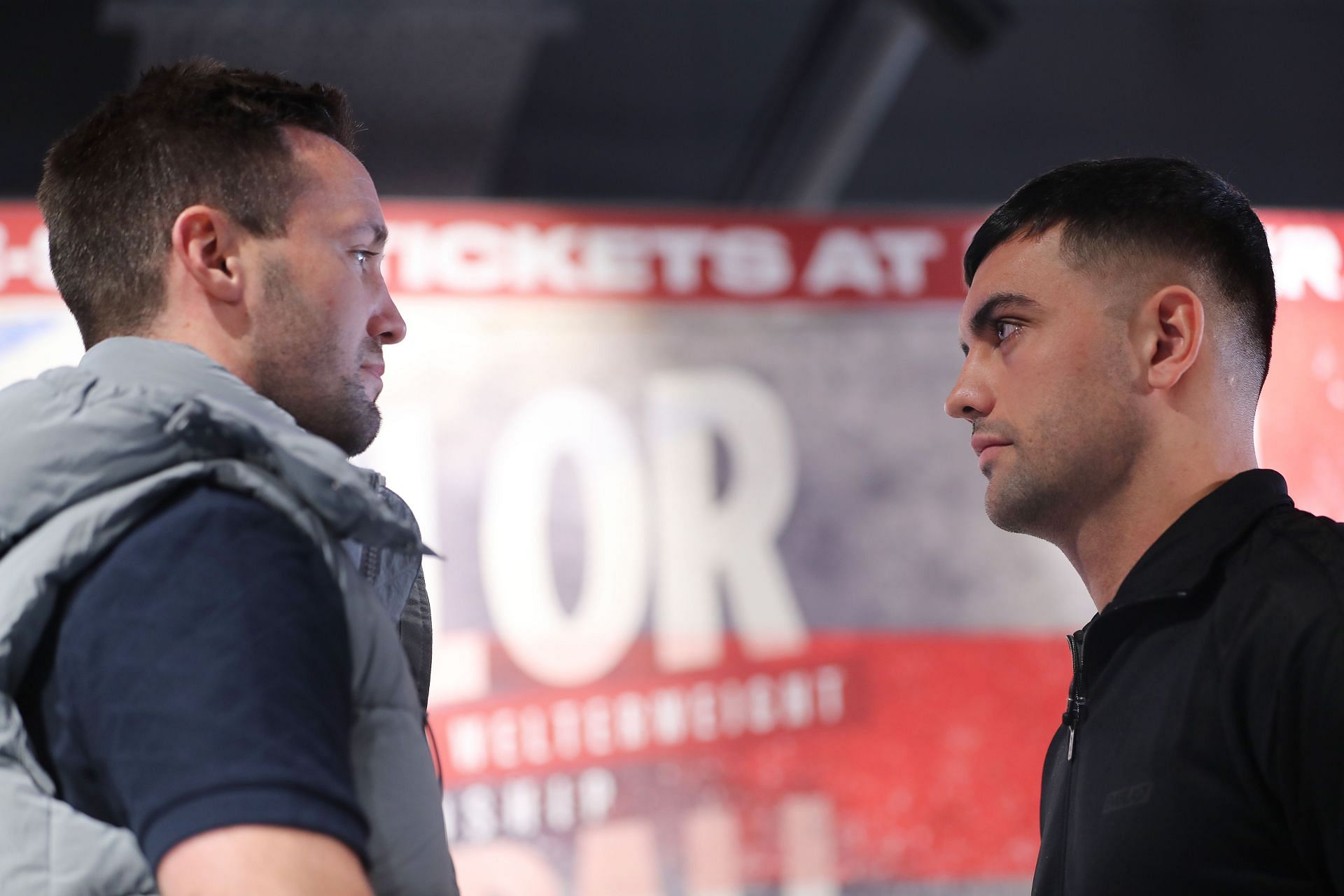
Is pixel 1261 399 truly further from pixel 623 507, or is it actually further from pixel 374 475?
pixel 374 475

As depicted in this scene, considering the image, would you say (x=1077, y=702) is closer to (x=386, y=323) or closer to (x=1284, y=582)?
(x=1284, y=582)

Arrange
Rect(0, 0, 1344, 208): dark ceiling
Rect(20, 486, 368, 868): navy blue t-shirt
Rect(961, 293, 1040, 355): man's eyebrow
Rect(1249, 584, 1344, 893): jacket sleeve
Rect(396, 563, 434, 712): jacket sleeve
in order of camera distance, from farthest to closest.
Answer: Rect(0, 0, 1344, 208): dark ceiling, Rect(961, 293, 1040, 355): man's eyebrow, Rect(396, 563, 434, 712): jacket sleeve, Rect(1249, 584, 1344, 893): jacket sleeve, Rect(20, 486, 368, 868): navy blue t-shirt

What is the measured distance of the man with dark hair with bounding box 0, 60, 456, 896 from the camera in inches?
31.6

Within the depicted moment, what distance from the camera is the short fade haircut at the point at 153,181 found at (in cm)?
108

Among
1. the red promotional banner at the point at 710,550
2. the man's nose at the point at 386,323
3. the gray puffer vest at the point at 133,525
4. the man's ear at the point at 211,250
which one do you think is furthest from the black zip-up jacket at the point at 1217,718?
the red promotional banner at the point at 710,550

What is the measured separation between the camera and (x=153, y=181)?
1.09 meters

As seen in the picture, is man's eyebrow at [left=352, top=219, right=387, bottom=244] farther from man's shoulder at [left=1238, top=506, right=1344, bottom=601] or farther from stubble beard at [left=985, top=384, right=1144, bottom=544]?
man's shoulder at [left=1238, top=506, right=1344, bottom=601]

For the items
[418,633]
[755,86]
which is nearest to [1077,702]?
[418,633]

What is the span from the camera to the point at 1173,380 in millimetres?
1297

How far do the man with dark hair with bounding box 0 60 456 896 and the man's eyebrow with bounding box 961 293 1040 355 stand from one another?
62cm

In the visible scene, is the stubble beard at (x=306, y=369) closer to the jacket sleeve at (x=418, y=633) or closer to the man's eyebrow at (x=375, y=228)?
the man's eyebrow at (x=375, y=228)

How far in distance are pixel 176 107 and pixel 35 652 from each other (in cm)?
46

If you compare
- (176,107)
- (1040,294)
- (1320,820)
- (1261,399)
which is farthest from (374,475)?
(1261,399)

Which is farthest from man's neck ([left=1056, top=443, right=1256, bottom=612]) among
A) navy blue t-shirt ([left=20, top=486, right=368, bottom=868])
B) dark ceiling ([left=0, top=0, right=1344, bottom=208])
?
dark ceiling ([left=0, top=0, right=1344, bottom=208])
